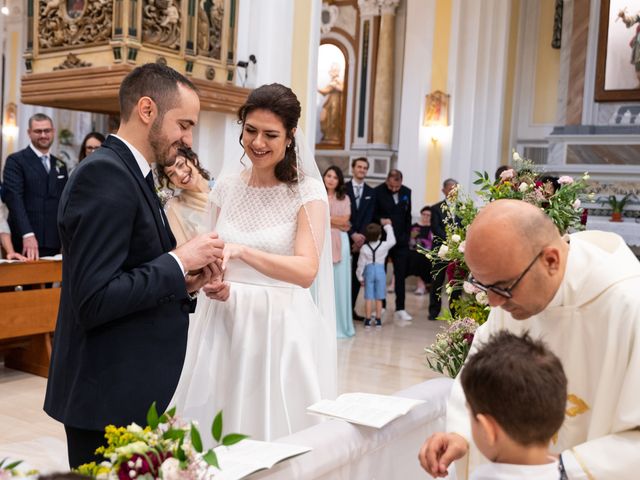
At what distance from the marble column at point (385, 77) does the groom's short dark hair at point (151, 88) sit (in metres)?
13.3

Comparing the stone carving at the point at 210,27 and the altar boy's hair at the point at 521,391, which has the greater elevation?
the stone carving at the point at 210,27

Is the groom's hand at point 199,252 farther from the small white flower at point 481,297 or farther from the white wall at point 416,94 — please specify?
the white wall at point 416,94

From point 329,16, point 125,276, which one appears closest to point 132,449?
point 125,276

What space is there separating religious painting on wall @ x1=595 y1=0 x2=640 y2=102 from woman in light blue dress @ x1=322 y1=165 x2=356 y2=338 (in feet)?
21.3

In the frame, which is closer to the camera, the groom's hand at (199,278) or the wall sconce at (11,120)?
the groom's hand at (199,278)

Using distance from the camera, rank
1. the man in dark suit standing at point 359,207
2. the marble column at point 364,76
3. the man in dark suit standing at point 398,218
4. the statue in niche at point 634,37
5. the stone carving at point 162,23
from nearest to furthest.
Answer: the stone carving at point 162,23 → the man in dark suit standing at point 359,207 → the man in dark suit standing at point 398,218 → the statue in niche at point 634,37 → the marble column at point 364,76

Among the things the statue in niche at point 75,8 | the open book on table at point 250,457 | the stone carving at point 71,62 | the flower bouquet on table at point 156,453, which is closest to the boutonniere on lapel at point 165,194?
the stone carving at point 71,62

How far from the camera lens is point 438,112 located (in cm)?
1285

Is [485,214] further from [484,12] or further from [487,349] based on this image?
[484,12]

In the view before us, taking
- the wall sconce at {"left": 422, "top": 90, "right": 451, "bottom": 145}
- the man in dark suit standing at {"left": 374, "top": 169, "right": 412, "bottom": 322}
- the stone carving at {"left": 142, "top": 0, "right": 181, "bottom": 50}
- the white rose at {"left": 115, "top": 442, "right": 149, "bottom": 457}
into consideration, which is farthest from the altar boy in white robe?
the wall sconce at {"left": 422, "top": 90, "right": 451, "bottom": 145}

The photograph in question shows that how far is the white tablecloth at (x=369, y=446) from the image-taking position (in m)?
2.09

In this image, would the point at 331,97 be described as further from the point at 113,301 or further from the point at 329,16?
the point at 113,301

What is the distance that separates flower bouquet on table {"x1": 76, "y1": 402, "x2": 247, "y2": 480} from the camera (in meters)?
1.47

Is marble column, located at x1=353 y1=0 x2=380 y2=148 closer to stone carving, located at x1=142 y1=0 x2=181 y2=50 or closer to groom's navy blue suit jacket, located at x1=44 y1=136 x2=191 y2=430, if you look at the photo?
stone carving, located at x1=142 y1=0 x2=181 y2=50
